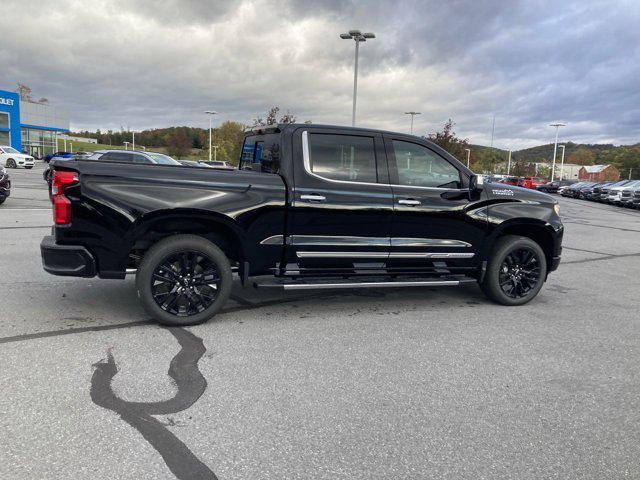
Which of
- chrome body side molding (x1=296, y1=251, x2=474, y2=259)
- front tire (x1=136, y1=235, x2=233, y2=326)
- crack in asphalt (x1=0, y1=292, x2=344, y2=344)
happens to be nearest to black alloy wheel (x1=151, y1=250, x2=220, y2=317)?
front tire (x1=136, y1=235, x2=233, y2=326)

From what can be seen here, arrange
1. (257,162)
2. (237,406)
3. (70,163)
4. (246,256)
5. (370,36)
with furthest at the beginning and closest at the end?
1. (370,36)
2. (257,162)
3. (246,256)
4. (70,163)
5. (237,406)

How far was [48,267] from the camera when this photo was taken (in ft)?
14.4

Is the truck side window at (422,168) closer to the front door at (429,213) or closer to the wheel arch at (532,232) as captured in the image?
the front door at (429,213)

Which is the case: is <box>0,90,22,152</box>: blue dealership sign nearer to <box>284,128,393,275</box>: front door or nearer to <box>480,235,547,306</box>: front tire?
<box>284,128,393,275</box>: front door

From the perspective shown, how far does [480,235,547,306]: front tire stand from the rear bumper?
13.9ft

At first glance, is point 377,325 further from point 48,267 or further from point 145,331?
point 48,267

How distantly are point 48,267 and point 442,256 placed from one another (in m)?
3.88

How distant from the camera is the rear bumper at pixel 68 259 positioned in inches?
171

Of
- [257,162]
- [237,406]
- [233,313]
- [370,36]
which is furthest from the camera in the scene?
[370,36]

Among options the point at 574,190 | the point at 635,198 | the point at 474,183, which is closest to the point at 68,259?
the point at 474,183

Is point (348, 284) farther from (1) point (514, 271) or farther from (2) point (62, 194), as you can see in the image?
(2) point (62, 194)

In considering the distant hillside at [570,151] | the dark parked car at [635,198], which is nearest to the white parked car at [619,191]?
the dark parked car at [635,198]

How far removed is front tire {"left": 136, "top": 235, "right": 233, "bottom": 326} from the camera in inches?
176

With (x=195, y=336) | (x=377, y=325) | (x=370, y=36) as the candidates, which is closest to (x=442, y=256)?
(x=377, y=325)
